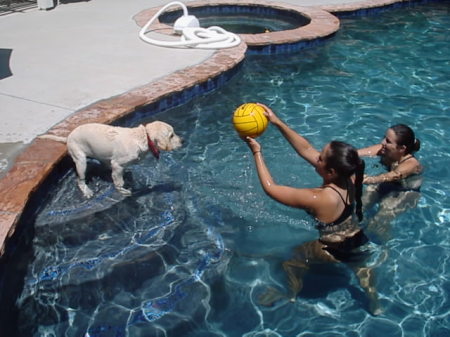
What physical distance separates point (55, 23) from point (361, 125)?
7.04 metres

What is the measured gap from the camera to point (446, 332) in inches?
167

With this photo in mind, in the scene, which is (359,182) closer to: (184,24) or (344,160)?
(344,160)

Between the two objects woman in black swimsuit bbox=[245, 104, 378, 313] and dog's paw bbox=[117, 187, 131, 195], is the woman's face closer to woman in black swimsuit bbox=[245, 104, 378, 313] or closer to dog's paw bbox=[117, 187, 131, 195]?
woman in black swimsuit bbox=[245, 104, 378, 313]

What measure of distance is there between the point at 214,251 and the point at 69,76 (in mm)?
4131

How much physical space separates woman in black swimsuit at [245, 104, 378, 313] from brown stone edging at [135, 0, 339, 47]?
5.97 m

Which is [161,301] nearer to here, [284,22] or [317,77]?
[317,77]

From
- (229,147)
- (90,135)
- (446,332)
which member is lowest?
(446,332)

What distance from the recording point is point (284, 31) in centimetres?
1079

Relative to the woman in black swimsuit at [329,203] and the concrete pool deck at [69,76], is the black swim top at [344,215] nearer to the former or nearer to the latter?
the woman in black swimsuit at [329,203]

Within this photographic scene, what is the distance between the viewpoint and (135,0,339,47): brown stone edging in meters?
10.1

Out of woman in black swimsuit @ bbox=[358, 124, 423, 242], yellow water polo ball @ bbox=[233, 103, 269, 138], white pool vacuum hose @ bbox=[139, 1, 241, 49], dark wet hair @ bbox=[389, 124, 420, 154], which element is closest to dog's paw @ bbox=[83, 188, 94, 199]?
yellow water polo ball @ bbox=[233, 103, 269, 138]

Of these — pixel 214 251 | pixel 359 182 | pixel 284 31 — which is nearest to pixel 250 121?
pixel 359 182

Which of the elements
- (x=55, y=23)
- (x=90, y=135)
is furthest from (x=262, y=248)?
(x=55, y=23)

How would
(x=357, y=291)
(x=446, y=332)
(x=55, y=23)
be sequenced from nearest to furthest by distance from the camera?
(x=446, y=332) → (x=357, y=291) → (x=55, y=23)
